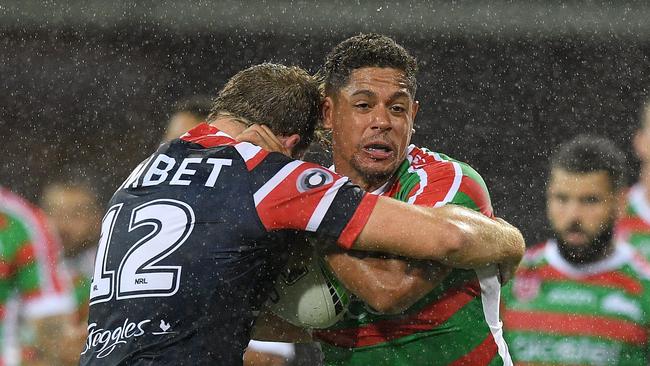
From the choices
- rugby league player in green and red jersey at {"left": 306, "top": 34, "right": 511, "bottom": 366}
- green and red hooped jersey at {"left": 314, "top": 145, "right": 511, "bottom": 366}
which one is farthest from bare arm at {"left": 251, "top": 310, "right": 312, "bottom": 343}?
green and red hooped jersey at {"left": 314, "top": 145, "right": 511, "bottom": 366}

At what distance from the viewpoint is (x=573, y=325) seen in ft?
18.4

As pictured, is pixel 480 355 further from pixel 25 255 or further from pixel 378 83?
pixel 25 255

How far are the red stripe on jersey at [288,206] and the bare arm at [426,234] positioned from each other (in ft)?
0.52

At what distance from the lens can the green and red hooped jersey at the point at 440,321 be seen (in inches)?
139

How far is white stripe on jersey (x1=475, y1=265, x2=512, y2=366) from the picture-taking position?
11.7ft

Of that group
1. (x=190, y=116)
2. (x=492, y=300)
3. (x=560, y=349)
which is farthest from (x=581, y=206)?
(x=492, y=300)

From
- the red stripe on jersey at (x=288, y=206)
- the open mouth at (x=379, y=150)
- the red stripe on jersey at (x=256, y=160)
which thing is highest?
the red stripe on jersey at (x=256, y=160)

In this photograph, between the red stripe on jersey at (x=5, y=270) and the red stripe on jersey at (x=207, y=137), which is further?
the red stripe on jersey at (x=5, y=270)

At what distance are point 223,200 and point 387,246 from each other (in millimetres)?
464

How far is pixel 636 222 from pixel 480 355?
9.18 feet

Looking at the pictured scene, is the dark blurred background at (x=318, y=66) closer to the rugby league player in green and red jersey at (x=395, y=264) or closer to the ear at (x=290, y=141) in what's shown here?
the rugby league player in green and red jersey at (x=395, y=264)

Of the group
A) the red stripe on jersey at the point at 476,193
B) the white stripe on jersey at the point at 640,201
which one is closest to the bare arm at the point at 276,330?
the red stripe on jersey at the point at 476,193

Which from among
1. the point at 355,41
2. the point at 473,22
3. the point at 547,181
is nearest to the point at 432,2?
the point at 473,22

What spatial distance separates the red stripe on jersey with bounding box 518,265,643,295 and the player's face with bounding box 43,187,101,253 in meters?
2.31
